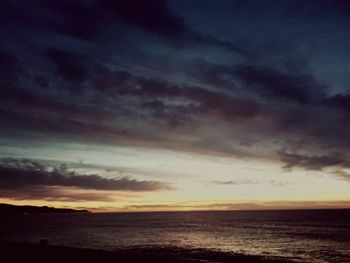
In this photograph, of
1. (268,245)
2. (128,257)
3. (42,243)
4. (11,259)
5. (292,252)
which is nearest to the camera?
(11,259)

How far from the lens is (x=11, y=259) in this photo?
1123 inches

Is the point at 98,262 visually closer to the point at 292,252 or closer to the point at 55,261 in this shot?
the point at 55,261

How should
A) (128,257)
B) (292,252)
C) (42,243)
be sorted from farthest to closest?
1. (292,252)
2. (42,243)
3. (128,257)

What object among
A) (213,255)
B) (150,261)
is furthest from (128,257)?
(213,255)

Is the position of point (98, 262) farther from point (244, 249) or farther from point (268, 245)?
point (268, 245)

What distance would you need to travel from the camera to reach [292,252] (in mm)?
60938

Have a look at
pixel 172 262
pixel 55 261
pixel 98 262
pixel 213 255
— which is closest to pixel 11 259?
pixel 55 261

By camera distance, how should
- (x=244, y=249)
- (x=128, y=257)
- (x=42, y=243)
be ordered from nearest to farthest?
1. (x=128, y=257)
2. (x=42, y=243)
3. (x=244, y=249)

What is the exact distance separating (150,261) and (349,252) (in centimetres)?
4389

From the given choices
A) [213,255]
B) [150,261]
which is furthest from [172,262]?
[213,255]

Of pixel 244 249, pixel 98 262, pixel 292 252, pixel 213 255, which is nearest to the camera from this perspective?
pixel 98 262

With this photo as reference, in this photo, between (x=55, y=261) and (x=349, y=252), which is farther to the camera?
(x=349, y=252)

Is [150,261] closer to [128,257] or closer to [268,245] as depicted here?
[128,257]

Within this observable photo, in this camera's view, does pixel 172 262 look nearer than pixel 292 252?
Yes
